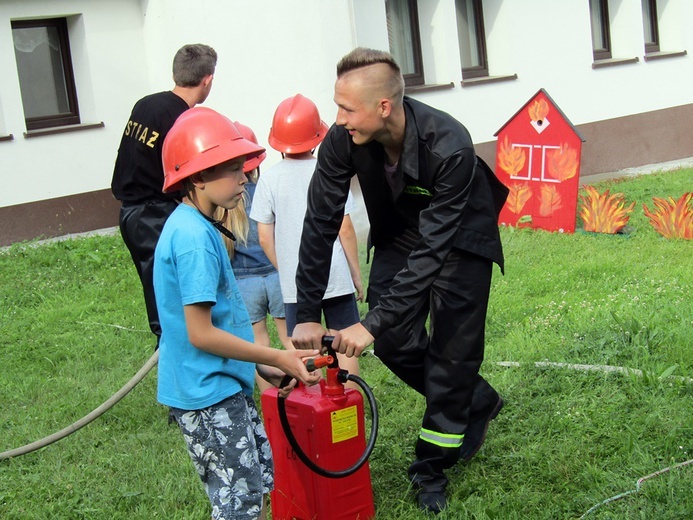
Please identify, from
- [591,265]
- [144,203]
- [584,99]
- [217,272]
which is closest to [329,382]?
[217,272]

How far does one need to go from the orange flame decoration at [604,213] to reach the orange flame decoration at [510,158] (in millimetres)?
928

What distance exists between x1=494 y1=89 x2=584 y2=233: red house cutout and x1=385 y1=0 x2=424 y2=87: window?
3704 millimetres

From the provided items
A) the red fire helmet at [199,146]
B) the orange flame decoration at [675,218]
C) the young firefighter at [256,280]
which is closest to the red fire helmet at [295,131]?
the young firefighter at [256,280]

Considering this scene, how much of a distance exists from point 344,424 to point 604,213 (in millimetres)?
6341

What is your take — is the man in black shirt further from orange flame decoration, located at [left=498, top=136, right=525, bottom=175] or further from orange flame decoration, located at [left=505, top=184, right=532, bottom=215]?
orange flame decoration, located at [left=498, top=136, right=525, bottom=175]

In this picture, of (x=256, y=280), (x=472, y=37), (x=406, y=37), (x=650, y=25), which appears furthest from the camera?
(x=650, y=25)

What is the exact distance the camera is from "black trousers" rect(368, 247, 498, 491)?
13.3 feet

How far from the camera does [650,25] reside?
17.4 metres

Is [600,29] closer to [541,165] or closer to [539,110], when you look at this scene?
[539,110]

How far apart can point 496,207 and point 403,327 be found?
2.16 feet

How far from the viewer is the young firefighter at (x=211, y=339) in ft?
10.6

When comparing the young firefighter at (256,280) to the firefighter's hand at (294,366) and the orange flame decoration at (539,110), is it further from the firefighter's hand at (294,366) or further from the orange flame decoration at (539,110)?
the orange flame decoration at (539,110)

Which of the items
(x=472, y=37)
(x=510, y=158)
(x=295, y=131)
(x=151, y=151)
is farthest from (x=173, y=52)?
(x=295, y=131)

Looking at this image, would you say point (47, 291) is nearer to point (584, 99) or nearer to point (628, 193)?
point (628, 193)
